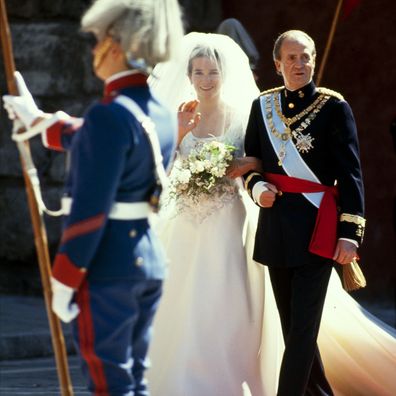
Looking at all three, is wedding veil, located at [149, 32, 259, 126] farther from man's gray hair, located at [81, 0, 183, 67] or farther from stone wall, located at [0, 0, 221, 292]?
stone wall, located at [0, 0, 221, 292]

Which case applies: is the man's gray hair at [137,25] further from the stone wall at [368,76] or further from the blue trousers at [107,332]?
the stone wall at [368,76]

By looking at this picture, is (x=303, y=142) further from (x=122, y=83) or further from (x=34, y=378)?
(x=34, y=378)

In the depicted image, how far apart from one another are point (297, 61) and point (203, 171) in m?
0.70

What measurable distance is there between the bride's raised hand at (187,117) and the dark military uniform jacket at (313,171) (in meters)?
0.31

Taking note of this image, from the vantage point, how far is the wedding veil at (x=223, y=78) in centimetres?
753

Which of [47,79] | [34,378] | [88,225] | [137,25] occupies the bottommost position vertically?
[34,378]

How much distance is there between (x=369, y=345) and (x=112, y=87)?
2.89m

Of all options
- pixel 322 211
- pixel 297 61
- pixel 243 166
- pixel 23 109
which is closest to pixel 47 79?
pixel 243 166

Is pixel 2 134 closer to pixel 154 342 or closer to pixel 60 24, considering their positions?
pixel 60 24

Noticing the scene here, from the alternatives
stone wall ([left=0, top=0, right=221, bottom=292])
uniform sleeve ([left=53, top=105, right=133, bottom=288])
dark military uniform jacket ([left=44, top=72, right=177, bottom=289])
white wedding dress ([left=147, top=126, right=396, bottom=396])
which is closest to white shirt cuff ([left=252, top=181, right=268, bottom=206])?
white wedding dress ([left=147, top=126, right=396, bottom=396])

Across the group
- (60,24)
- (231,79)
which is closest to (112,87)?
(231,79)

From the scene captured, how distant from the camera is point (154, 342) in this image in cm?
744

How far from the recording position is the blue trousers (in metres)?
5.07

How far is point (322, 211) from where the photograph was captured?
6.86 m
